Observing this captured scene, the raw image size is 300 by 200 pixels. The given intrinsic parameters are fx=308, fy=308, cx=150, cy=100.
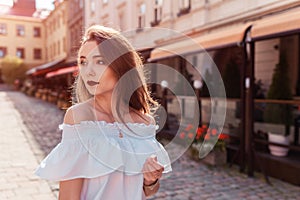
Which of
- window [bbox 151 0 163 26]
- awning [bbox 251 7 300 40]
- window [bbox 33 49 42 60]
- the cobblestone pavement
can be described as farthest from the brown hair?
window [bbox 33 49 42 60]

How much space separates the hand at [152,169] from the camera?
1.19m

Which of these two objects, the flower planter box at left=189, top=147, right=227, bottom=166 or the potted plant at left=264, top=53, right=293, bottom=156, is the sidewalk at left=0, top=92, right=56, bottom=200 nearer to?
the flower planter box at left=189, top=147, right=227, bottom=166

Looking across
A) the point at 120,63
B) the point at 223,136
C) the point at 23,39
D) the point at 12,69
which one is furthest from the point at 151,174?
the point at 23,39

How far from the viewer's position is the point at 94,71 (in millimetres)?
1181

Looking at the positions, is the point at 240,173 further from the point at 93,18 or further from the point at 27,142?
the point at 93,18

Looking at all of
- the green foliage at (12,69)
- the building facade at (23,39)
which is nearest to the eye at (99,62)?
the green foliage at (12,69)

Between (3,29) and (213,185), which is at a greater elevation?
(3,29)

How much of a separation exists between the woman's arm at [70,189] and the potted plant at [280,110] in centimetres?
496

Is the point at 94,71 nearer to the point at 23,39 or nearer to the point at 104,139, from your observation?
the point at 104,139

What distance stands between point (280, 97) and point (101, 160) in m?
5.34

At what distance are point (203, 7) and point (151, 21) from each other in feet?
13.0

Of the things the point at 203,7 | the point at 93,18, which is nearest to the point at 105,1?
the point at 93,18

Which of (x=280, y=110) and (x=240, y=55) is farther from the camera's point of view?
(x=240, y=55)

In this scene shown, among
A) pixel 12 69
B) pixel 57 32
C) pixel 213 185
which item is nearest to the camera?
pixel 213 185
